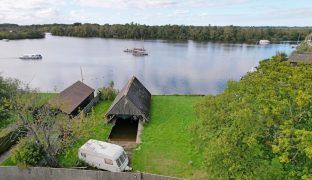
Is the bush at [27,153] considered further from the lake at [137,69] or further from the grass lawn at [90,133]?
the lake at [137,69]

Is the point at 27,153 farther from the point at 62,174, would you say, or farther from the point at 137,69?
the point at 137,69

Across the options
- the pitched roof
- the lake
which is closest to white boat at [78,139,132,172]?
the pitched roof

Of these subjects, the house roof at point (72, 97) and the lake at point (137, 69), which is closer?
the house roof at point (72, 97)

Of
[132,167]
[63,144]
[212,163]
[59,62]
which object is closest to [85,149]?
[63,144]

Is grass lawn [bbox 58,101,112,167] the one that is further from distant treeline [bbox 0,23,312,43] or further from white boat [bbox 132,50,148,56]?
distant treeline [bbox 0,23,312,43]

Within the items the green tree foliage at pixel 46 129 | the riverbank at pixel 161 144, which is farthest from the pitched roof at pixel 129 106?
the green tree foliage at pixel 46 129

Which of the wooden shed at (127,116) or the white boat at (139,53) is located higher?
the white boat at (139,53)

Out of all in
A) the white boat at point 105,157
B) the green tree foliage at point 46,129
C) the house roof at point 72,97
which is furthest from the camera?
the house roof at point 72,97

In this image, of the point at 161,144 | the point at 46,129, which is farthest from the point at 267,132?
the point at 46,129
